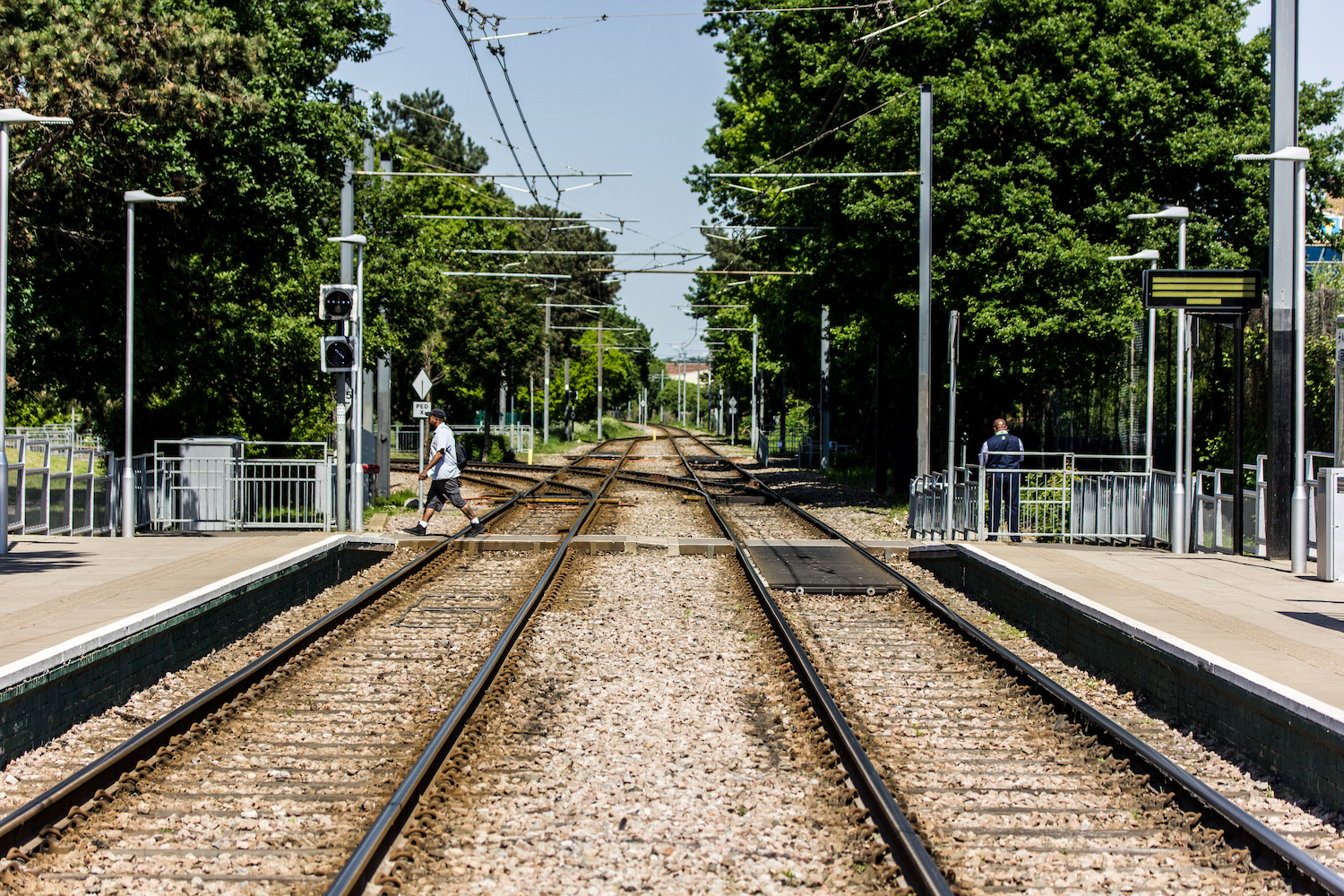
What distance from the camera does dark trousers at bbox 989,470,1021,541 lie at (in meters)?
18.3

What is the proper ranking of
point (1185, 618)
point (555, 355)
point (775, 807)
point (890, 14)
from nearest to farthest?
point (775, 807) → point (1185, 618) → point (890, 14) → point (555, 355)

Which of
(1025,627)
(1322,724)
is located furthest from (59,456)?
(1322,724)

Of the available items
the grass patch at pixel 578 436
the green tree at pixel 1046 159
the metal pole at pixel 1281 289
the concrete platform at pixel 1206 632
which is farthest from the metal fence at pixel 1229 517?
the grass patch at pixel 578 436

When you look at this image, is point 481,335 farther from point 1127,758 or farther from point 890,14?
point 1127,758

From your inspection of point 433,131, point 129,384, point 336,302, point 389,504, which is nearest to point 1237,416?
point 336,302

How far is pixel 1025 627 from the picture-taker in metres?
12.3

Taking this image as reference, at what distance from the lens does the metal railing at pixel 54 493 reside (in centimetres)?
1764

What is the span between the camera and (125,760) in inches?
270

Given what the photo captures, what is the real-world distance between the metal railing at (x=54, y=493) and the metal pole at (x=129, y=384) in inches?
14.6

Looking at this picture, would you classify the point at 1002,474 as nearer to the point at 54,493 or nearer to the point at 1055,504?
the point at 1055,504

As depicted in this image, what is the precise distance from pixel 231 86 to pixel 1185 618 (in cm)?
1391

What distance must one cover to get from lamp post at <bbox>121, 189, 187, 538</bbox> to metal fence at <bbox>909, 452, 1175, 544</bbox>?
1145 centimetres

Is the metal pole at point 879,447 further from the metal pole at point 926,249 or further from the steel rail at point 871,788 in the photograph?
the steel rail at point 871,788

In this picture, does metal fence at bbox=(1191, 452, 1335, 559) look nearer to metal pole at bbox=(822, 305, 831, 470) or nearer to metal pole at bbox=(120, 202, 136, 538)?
metal pole at bbox=(120, 202, 136, 538)
